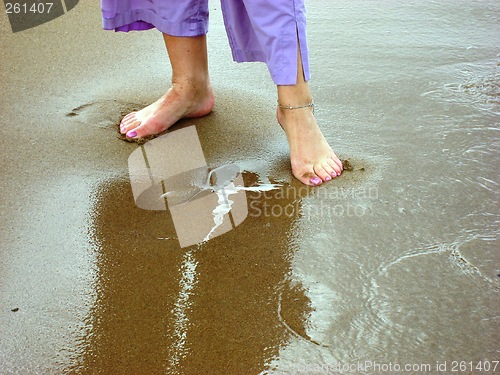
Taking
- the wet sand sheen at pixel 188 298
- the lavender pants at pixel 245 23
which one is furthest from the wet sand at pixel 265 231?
the lavender pants at pixel 245 23

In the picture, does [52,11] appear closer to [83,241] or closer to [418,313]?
[83,241]

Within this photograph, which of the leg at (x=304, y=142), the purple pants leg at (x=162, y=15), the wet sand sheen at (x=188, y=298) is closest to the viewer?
the wet sand sheen at (x=188, y=298)

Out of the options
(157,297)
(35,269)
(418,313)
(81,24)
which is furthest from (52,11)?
(418,313)

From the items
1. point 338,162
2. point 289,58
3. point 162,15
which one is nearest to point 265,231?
point 338,162

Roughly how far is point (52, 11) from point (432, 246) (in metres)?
2.71

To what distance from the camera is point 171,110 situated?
256 centimetres

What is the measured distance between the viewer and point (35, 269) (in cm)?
181

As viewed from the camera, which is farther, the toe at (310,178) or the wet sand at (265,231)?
the toe at (310,178)

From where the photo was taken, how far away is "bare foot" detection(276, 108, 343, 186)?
2187 mm

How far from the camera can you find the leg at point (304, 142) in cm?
219

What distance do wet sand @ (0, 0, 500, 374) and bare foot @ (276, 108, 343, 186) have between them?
55 mm

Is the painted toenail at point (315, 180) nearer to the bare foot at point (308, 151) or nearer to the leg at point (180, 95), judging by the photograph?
the bare foot at point (308, 151)

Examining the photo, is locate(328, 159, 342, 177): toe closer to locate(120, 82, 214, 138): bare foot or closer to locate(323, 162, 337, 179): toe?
locate(323, 162, 337, 179): toe

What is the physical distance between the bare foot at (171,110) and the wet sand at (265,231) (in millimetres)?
62
